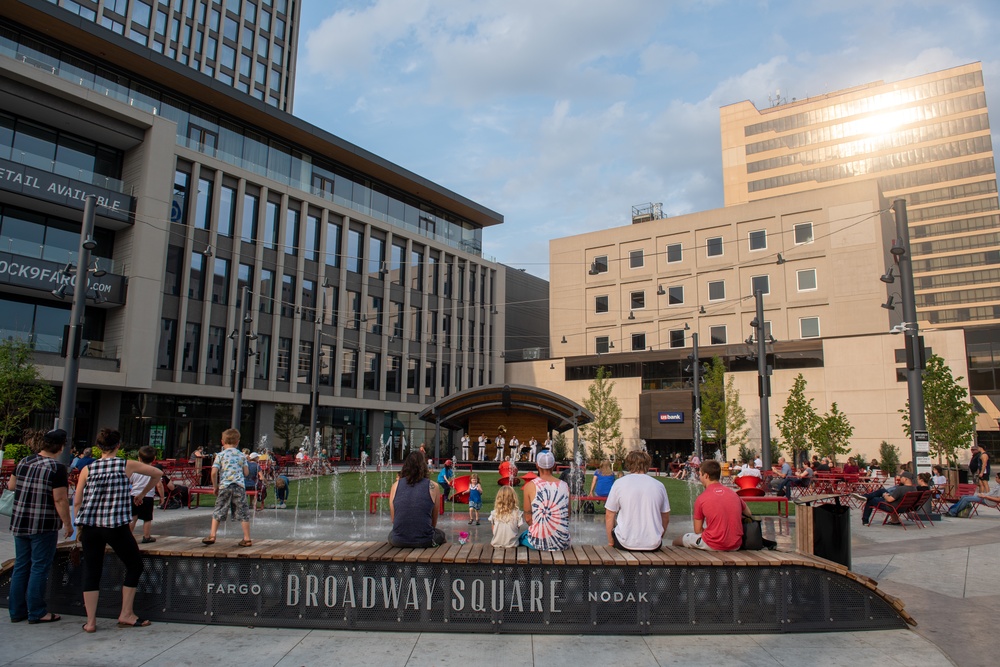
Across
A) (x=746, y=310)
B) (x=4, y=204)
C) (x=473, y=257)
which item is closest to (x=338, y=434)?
(x=473, y=257)

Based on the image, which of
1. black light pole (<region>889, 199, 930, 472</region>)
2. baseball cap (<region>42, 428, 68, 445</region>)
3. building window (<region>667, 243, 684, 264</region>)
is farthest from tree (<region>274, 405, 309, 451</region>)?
baseball cap (<region>42, 428, 68, 445</region>)

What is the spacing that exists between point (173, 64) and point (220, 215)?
815 cm

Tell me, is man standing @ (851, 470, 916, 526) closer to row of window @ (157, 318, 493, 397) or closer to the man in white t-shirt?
the man in white t-shirt

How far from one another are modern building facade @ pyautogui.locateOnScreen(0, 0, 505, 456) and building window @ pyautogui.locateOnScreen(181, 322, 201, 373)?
10 cm

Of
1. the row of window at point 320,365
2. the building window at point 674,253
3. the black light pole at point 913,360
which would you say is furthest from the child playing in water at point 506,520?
the building window at point 674,253

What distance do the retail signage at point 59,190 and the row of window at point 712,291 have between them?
108 ft

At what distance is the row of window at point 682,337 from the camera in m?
47.9

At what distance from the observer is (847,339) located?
43938 mm

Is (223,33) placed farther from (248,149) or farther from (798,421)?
(798,421)

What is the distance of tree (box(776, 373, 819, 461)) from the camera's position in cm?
3928

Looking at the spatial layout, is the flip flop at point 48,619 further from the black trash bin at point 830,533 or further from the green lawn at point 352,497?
the green lawn at point 352,497

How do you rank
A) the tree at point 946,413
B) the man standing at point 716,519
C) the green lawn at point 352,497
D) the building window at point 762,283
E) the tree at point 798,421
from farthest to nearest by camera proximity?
the building window at point 762,283 < the tree at point 798,421 < the tree at point 946,413 < the green lawn at point 352,497 < the man standing at point 716,519

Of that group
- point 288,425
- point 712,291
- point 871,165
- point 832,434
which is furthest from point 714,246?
point 871,165

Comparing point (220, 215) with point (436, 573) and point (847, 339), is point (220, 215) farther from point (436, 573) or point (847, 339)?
point (847, 339)
